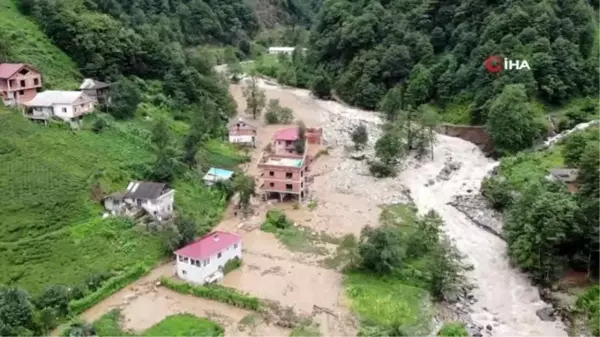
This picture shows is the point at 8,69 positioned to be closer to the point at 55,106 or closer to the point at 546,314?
the point at 55,106

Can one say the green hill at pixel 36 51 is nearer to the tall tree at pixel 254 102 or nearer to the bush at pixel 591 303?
the tall tree at pixel 254 102

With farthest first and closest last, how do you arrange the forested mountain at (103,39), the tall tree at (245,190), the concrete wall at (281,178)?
the forested mountain at (103,39) → the concrete wall at (281,178) → the tall tree at (245,190)

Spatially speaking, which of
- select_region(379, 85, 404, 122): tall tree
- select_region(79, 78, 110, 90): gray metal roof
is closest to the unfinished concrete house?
select_region(79, 78, 110, 90): gray metal roof

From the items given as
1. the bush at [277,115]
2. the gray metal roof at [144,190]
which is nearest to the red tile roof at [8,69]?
the gray metal roof at [144,190]

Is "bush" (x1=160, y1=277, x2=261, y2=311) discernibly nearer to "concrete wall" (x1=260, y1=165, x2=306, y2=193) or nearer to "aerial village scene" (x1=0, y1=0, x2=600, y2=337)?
"aerial village scene" (x1=0, y1=0, x2=600, y2=337)

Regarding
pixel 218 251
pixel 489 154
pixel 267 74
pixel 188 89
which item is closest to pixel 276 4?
pixel 267 74
